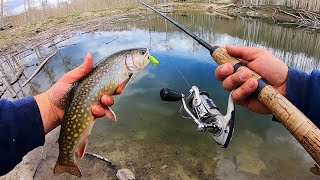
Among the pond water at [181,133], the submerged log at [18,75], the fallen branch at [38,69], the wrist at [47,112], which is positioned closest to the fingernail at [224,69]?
the wrist at [47,112]

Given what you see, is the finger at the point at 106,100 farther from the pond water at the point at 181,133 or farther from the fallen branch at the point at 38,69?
the fallen branch at the point at 38,69

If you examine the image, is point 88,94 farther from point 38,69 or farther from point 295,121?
point 38,69

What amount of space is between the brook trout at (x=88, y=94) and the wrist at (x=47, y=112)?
0.28m

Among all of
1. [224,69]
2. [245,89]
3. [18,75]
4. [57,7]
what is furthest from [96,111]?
[57,7]

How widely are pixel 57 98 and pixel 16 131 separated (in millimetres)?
556

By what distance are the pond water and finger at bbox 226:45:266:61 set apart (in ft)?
14.8

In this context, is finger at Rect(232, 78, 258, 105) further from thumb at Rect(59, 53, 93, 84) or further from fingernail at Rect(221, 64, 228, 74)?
thumb at Rect(59, 53, 93, 84)

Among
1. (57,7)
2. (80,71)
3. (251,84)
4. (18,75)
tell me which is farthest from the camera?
(57,7)

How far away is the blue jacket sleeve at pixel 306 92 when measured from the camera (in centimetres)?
278

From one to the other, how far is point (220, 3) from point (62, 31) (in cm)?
1471

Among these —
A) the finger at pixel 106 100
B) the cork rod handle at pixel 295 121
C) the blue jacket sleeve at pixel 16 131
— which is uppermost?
the cork rod handle at pixel 295 121

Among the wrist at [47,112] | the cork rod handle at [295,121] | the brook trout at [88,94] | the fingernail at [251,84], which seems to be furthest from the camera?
the wrist at [47,112]

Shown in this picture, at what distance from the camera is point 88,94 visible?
9.20 feet

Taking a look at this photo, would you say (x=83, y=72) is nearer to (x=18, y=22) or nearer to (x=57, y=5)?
(x=18, y=22)
